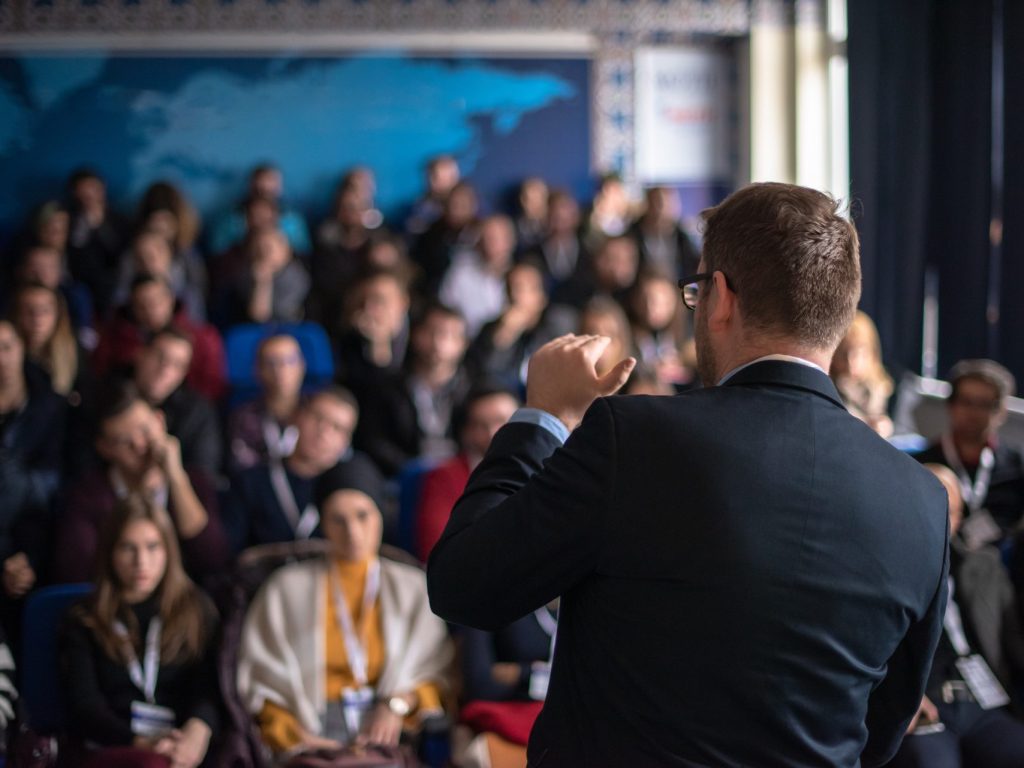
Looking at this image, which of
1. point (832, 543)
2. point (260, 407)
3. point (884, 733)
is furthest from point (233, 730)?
point (832, 543)

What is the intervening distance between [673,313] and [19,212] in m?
4.80

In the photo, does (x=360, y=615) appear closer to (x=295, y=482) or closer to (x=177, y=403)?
(x=295, y=482)

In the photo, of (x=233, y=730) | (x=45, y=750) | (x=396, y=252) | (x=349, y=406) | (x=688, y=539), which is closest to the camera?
(x=688, y=539)

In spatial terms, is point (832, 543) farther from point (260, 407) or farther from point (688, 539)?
point (260, 407)

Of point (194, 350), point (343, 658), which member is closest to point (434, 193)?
point (194, 350)

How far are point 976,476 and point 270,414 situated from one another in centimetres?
267

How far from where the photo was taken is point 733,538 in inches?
39.1

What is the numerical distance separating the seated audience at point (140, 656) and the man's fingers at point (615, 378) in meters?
2.11

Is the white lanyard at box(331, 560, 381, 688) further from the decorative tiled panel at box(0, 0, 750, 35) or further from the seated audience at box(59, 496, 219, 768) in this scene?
the decorative tiled panel at box(0, 0, 750, 35)

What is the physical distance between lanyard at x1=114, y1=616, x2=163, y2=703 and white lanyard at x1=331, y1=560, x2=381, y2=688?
19.0 inches

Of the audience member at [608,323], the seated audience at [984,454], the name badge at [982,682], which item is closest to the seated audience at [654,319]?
the audience member at [608,323]

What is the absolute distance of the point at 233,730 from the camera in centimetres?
288

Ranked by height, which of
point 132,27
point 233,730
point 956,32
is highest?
point 132,27

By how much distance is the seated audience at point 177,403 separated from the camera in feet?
13.9
